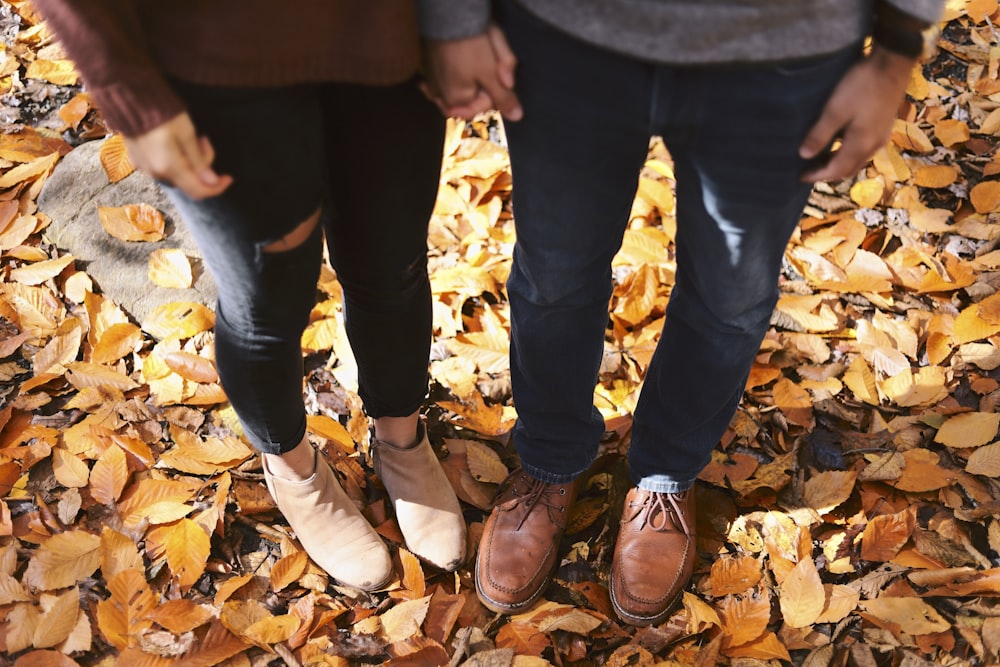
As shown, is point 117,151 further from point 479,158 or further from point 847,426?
point 847,426

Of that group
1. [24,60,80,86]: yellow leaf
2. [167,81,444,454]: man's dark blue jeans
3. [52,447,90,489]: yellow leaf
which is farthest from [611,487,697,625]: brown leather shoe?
[24,60,80,86]: yellow leaf

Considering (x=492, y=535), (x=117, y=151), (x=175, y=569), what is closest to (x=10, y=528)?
(x=175, y=569)

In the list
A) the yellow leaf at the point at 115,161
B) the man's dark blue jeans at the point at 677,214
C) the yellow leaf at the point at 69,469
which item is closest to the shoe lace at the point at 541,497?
the man's dark blue jeans at the point at 677,214

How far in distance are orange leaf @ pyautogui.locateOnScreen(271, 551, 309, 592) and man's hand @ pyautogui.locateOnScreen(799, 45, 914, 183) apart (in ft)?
4.24

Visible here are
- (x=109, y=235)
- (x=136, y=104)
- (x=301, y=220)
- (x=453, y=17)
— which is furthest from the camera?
(x=109, y=235)

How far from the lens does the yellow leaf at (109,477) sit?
5.84 feet

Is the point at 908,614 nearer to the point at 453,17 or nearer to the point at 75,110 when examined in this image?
the point at 453,17

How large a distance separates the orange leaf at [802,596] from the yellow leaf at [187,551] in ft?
4.03

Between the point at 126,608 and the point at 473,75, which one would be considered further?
the point at 126,608

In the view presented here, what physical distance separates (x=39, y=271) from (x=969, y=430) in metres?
2.46

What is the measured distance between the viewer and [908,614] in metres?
1.62

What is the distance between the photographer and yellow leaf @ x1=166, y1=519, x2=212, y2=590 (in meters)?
1.67

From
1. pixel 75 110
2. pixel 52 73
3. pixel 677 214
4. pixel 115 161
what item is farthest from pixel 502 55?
pixel 52 73

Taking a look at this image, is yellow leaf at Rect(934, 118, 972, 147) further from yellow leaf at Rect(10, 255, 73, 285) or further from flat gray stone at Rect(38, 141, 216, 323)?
yellow leaf at Rect(10, 255, 73, 285)
